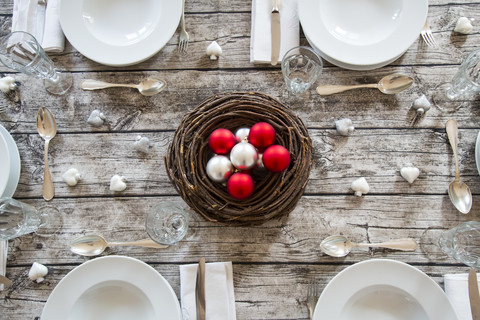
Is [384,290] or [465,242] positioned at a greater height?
[465,242]

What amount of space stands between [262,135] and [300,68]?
285mm

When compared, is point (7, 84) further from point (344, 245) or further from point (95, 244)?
point (344, 245)

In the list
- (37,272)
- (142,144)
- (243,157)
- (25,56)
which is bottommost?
(37,272)

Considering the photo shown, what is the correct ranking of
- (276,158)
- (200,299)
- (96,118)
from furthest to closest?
(96,118) → (200,299) → (276,158)

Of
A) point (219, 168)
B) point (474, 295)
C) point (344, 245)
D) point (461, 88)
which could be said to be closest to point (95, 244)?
point (219, 168)

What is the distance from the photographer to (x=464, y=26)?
39.2 inches

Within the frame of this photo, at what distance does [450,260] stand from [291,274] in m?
0.42

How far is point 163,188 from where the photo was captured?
3.19 ft

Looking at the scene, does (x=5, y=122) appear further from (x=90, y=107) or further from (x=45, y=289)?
(x=45, y=289)

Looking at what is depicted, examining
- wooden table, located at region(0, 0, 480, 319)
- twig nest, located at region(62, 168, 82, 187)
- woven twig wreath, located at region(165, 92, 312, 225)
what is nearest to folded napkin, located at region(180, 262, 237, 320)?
wooden table, located at region(0, 0, 480, 319)

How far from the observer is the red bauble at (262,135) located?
0.80 meters

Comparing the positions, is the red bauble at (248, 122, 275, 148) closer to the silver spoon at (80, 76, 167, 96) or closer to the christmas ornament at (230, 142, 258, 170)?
the christmas ornament at (230, 142, 258, 170)

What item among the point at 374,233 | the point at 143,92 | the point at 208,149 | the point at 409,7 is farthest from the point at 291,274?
the point at 409,7

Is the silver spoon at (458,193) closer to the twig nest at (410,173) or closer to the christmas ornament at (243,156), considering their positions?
the twig nest at (410,173)
